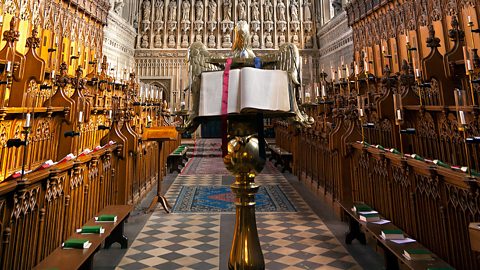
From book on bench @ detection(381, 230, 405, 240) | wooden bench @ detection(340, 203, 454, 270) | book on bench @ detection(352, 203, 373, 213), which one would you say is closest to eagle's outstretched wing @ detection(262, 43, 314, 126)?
wooden bench @ detection(340, 203, 454, 270)

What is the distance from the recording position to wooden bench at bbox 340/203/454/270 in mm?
2053

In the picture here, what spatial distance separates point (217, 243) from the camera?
3402 mm

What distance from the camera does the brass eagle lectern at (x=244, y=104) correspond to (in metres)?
1.43

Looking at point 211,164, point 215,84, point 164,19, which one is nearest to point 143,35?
point 164,19

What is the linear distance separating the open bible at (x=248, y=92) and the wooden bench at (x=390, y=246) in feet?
5.17

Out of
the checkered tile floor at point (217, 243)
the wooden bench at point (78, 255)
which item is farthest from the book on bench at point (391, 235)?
the wooden bench at point (78, 255)

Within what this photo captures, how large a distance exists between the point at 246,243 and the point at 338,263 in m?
1.75

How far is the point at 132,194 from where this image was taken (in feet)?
15.5

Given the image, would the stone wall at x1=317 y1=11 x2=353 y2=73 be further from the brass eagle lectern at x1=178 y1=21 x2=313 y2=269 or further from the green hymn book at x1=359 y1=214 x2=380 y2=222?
the brass eagle lectern at x1=178 y1=21 x2=313 y2=269

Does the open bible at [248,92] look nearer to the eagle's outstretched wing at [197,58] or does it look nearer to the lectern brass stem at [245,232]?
the eagle's outstretched wing at [197,58]

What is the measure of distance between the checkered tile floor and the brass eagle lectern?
1443 mm

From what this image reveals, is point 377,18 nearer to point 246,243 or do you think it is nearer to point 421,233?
point 421,233

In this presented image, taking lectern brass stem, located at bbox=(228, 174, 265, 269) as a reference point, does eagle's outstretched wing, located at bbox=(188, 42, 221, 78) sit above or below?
above

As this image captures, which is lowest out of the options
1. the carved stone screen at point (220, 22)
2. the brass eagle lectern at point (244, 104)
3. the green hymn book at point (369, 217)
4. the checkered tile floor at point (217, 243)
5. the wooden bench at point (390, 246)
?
the checkered tile floor at point (217, 243)
